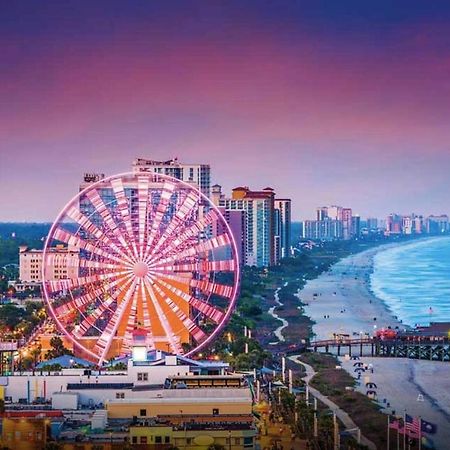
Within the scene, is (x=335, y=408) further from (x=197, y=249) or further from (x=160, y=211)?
(x=160, y=211)

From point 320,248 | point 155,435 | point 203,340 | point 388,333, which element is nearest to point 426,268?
point 320,248

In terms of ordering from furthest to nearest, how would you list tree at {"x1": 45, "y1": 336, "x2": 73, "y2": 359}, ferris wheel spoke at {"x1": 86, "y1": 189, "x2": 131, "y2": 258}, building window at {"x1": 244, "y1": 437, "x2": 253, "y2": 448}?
tree at {"x1": 45, "y1": 336, "x2": 73, "y2": 359}
ferris wheel spoke at {"x1": 86, "y1": 189, "x2": 131, "y2": 258}
building window at {"x1": 244, "y1": 437, "x2": 253, "y2": 448}

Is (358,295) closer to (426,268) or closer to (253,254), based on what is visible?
(253,254)

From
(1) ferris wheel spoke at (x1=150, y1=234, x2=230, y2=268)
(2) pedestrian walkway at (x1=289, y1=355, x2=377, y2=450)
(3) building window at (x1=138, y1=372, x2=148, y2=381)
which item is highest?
(1) ferris wheel spoke at (x1=150, y1=234, x2=230, y2=268)

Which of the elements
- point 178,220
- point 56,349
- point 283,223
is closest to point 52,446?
point 178,220

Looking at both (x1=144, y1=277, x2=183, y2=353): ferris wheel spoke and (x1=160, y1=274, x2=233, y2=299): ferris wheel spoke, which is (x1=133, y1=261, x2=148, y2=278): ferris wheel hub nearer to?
(x1=144, y1=277, x2=183, y2=353): ferris wheel spoke

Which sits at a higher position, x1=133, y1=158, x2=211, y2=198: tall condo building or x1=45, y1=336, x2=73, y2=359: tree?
x1=133, y1=158, x2=211, y2=198: tall condo building

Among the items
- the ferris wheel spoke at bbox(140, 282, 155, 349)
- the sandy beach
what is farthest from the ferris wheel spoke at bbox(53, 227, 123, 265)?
the sandy beach
